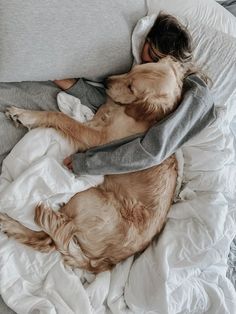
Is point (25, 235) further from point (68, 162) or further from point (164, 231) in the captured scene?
point (164, 231)

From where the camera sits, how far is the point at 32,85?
1.71m

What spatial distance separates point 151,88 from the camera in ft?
5.47

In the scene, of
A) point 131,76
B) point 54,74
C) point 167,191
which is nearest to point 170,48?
point 131,76

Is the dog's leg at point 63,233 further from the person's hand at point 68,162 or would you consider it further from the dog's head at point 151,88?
the dog's head at point 151,88

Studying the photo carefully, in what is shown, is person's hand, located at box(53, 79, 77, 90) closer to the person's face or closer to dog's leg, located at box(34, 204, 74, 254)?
the person's face

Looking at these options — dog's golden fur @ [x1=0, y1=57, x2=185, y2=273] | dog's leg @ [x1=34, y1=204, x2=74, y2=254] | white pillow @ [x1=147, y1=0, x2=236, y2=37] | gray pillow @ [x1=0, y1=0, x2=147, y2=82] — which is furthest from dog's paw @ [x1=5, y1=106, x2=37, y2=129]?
white pillow @ [x1=147, y1=0, x2=236, y2=37]

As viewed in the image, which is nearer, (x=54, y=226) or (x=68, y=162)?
(x=54, y=226)

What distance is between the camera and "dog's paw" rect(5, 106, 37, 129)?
1604 millimetres

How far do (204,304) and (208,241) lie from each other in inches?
11.1

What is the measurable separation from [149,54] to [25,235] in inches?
42.1

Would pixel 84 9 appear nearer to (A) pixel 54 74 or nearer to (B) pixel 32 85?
(A) pixel 54 74

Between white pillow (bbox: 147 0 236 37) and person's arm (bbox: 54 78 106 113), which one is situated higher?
white pillow (bbox: 147 0 236 37)

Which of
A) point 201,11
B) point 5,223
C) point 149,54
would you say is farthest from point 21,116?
point 201,11

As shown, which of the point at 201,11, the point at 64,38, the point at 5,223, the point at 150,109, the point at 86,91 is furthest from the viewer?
the point at 201,11
